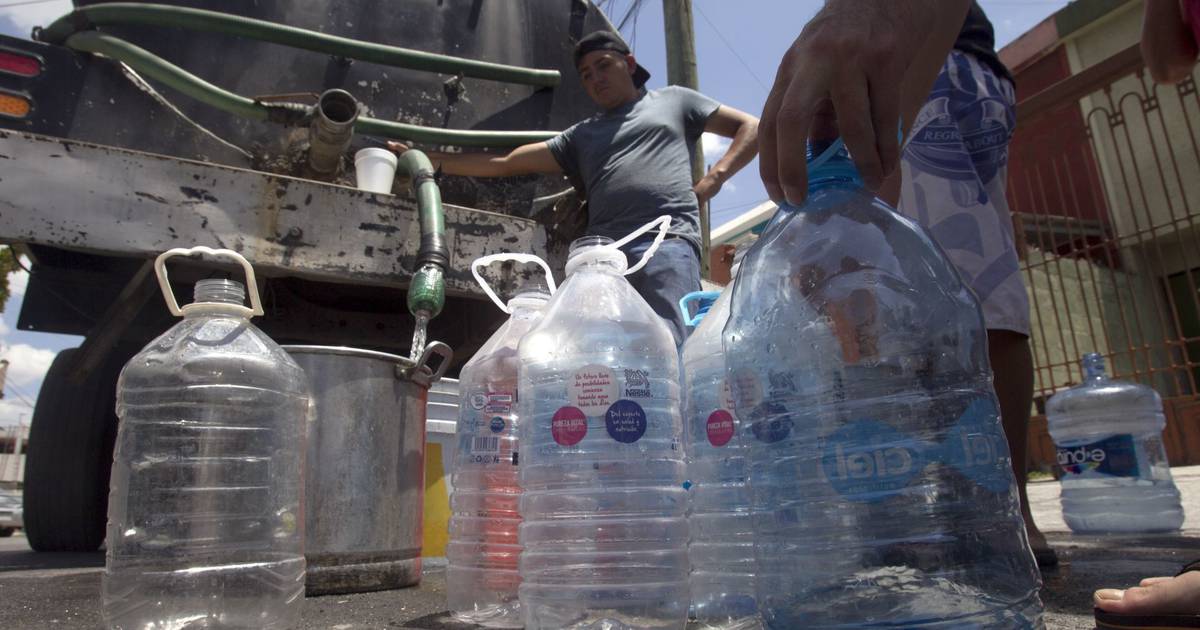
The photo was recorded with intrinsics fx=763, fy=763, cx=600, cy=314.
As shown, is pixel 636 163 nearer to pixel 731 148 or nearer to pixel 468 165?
pixel 731 148

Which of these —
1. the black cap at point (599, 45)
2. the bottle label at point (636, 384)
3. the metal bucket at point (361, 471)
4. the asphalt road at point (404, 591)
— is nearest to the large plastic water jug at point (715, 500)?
the bottle label at point (636, 384)

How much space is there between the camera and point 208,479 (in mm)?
1693

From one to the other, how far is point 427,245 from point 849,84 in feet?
5.69

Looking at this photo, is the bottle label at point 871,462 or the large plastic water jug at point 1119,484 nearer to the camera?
the bottle label at point 871,462

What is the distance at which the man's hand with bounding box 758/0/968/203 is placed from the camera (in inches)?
38.2

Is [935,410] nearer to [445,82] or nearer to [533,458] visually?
[533,458]

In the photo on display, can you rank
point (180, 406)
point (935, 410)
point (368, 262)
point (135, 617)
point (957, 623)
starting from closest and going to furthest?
point (957, 623) < point (935, 410) < point (135, 617) < point (180, 406) < point (368, 262)

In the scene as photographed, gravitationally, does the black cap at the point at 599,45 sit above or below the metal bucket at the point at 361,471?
above

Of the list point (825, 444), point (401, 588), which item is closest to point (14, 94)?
point (401, 588)

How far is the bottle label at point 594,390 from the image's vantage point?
1.30 meters

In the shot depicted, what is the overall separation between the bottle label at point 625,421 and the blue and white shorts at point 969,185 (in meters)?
1.32

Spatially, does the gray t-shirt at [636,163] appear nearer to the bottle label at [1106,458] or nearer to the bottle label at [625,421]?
the bottle label at [625,421]

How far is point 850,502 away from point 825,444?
89 mm

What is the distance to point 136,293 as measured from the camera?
2543 mm
